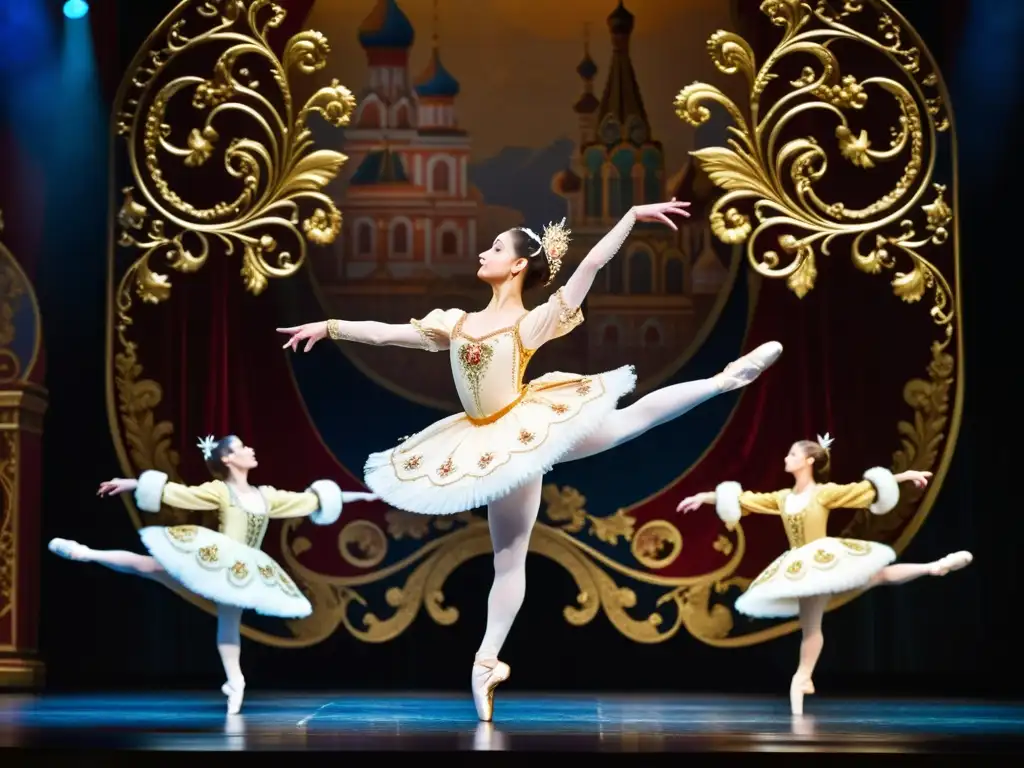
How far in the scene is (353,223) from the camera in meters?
6.69

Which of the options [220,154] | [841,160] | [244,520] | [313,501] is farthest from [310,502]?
[841,160]

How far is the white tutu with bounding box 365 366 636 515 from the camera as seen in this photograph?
454 centimetres

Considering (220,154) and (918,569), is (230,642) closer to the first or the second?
(918,569)

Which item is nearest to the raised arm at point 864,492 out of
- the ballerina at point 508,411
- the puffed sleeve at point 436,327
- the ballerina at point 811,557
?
the ballerina at point 811,557

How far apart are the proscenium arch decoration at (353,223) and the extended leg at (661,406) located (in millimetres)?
1851

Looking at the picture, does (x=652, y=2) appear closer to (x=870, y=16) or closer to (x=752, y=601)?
(x=870, y=16)

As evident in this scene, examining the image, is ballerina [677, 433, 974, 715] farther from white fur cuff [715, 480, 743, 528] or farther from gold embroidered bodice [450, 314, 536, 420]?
gold embroidered bodice [450, 314, 536, 420]

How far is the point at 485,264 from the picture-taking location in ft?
16.3

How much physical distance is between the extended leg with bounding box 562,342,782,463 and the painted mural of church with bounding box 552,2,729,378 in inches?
72.8

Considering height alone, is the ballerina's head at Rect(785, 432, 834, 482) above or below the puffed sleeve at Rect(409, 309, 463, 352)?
below

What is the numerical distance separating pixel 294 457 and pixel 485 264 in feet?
6.35

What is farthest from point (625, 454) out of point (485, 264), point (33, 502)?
point (33, 502)

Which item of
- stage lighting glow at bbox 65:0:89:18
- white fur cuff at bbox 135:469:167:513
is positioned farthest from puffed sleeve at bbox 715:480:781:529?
stage lighting glow at bbox 65:0:89:18

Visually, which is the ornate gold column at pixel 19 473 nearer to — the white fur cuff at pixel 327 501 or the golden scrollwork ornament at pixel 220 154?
the golden scrollwork ornament at pixel 220 154
